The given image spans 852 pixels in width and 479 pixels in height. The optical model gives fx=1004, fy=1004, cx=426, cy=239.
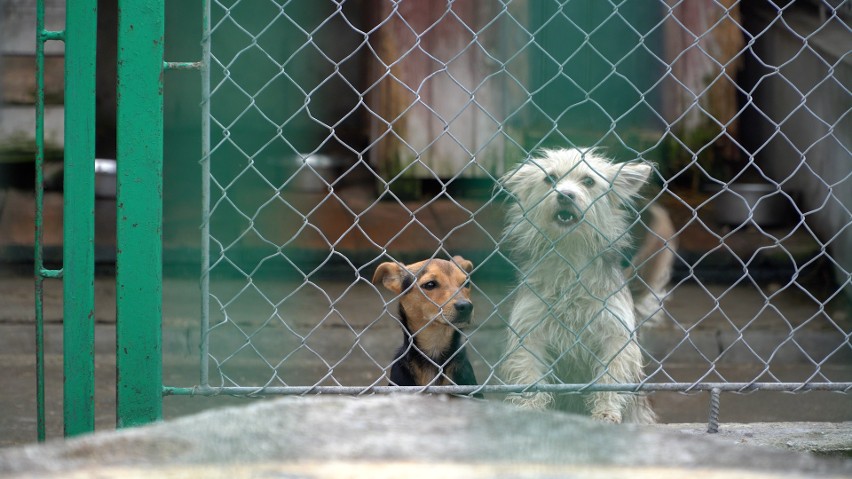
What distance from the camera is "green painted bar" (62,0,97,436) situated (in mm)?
2494

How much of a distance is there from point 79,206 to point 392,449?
1.36 metres

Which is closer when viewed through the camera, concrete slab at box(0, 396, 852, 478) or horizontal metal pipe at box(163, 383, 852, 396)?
concrete slab at box(0, 396, 852, 478)

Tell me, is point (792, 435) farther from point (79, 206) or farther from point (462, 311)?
point (79, 206)

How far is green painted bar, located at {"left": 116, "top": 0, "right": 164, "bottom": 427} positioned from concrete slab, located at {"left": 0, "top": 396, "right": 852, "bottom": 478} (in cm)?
95

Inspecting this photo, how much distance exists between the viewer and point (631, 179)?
403 cm

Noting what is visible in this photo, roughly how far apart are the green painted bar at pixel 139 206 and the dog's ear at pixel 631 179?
2.04m

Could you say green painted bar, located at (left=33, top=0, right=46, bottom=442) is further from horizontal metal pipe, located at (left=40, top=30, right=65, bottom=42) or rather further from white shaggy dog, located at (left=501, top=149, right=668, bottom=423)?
white shaggy dog, located at (left=501, top=149, right=668, bottom=423)

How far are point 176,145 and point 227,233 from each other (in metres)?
2.18

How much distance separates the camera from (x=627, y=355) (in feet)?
A: 11.8

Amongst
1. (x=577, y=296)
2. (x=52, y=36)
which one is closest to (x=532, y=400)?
(x=577, y=296)

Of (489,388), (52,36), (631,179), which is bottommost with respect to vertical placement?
(489,388)

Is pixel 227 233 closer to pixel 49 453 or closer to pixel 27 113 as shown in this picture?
pixel 27 113

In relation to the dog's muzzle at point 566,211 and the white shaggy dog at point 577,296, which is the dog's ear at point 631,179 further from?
the dog's muzzle at point 566,211

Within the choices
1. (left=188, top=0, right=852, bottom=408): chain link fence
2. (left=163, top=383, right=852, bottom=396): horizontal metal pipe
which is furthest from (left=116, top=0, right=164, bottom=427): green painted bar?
(left=188, top=0, right=852, bottom=408): chain link fence
